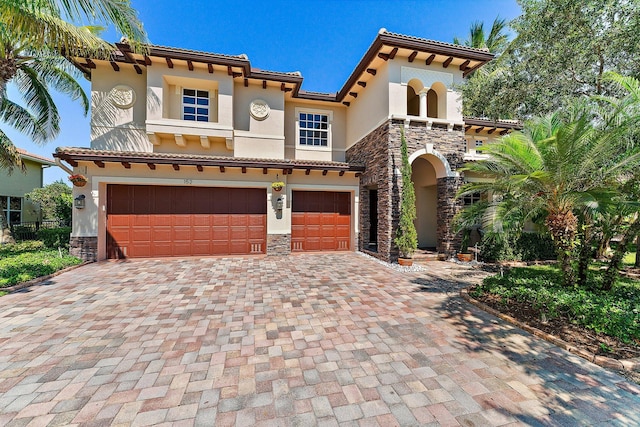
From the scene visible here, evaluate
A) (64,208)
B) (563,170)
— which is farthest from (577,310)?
(64,208)

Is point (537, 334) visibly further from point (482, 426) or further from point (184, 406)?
point (184, 406)

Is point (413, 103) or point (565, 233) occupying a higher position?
point (413, 103)

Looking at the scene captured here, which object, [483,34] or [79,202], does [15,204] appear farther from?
[483,34]

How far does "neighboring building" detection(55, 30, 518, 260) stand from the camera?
9.51 metres

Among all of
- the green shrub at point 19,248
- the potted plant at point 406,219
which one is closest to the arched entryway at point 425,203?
the potted plant at point 406,219

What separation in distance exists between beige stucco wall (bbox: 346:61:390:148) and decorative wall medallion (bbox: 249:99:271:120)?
4450 millimetres

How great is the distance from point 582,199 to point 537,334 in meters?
2.91

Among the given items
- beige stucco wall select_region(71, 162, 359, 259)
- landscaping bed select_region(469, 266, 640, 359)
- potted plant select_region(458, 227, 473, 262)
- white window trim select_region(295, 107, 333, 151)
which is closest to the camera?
landscaping bed select_region(469, 266, 640, 359)

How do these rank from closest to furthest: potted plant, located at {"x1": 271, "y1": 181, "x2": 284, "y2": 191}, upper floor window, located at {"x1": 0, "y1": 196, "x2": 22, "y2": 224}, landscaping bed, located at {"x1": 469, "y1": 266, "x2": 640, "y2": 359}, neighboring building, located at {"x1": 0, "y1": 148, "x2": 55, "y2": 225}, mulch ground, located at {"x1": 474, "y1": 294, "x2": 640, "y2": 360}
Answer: mulch ground, located at {"x1": 474, "y1": 294, "x2": 640, "y2": 360} → landscaping bed, located at {"x1": 469, "y1": 266, "x2": 640, "y2": 359} → potted plant, located at {"x1": 271, "y1": 181, "x2": 284, "y2": 191} → neighboring building, located at {"x1": 0, "y1": 148, "x2": 55, "y2": 225} → upper floor window, located at {"x1": 0, "y1": 196, "x2": 22, "y2": 224}

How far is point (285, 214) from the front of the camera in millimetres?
10961

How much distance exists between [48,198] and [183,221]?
1478 centimetres

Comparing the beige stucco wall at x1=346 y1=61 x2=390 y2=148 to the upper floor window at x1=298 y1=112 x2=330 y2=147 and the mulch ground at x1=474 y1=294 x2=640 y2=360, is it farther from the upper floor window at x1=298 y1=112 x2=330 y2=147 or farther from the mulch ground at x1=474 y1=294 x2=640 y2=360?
the mulch ground at x1=474 y1=294 x2=640 y2=360

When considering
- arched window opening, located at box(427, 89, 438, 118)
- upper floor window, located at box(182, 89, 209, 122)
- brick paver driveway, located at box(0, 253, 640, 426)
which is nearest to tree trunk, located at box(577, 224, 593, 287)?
brick paver driveway, located at box(0, 253, 640, 426)

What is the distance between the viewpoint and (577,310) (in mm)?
4258
